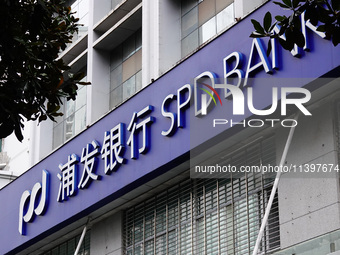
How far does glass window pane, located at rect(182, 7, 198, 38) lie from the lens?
18688mm

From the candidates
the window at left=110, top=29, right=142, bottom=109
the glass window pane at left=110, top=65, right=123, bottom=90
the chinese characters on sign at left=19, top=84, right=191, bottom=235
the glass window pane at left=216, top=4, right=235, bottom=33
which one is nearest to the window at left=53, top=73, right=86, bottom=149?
the glass window pane at left=110, top=65, right=123, bottom=90

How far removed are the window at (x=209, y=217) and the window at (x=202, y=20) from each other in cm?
321

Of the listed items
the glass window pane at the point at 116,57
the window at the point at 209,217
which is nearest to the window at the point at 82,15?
the glass window pane at the point at 116,57

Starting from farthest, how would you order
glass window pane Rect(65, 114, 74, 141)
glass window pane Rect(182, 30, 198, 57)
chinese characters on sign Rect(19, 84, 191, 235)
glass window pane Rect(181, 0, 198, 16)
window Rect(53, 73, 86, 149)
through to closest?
1. glass window pane Rect(65, 114, 74, 141)
2. window Rect(53, 73, 86, 149)
3. glass window pane Rect(181, 0, 198, 16)
4. glass window pane Rect(182, 30, 198, 57)
5. chinese characters on sign Rect(19, 84, 191, 235)

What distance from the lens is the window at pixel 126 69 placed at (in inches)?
809

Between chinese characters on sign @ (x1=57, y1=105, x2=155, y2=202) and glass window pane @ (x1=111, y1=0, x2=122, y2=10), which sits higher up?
glass window pane @ (x1=111, y1=0, x2=122, y2=10)

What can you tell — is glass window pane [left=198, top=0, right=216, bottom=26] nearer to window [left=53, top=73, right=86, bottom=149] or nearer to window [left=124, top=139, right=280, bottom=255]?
window [left=124, top=139, right=280, bottom=255]

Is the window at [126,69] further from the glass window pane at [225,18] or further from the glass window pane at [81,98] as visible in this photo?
the glass window pane at [225,18]

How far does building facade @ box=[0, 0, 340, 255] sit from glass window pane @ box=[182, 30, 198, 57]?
27mm

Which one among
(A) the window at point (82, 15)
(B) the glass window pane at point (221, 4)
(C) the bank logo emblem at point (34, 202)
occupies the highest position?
(A) the window at point (82, 15)

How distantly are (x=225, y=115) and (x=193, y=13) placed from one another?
4499 mm

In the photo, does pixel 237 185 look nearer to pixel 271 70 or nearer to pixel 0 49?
pixel 271 70

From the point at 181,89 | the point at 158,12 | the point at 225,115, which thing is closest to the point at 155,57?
the point at 158,12

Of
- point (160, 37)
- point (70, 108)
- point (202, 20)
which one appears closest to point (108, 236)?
point (160, 37)
